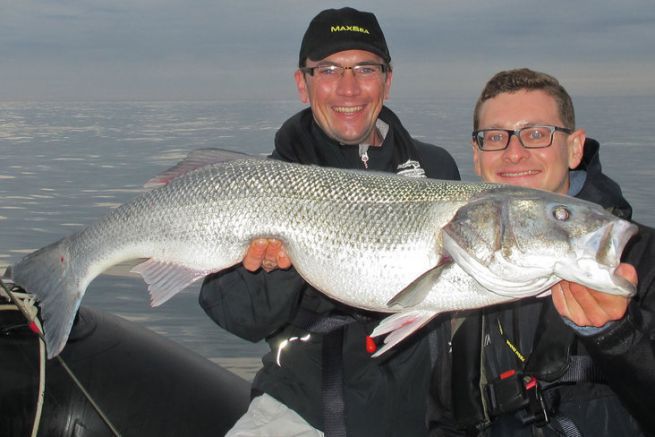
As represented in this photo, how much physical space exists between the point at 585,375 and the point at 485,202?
3.00ft

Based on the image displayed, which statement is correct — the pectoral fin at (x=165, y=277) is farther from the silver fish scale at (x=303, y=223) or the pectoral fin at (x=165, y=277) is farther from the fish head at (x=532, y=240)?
the fish head at (x=532, y=240)

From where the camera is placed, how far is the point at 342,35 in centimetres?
447

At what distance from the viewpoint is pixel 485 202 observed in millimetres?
3035

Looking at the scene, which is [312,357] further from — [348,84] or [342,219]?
[348,84]

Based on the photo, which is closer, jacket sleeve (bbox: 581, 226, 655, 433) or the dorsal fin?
jacket sleeve (bbox: 581, 226, 655, 433)

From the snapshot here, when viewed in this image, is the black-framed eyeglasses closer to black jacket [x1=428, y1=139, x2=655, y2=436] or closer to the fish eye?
black jacket [x1=428, y1=139, x2=655, y2=436]

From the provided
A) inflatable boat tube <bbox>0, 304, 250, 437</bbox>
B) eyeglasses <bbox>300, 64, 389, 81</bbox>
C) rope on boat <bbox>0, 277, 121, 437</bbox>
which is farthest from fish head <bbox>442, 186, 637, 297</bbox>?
rope on boat <bbox>0, 277, 121, 437</bbox>

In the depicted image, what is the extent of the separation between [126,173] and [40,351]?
13.8 m

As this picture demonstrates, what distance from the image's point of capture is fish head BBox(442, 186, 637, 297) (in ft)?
8.74

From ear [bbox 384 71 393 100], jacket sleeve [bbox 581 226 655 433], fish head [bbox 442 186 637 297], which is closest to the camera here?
fish head [bbox 442 186 637 297]

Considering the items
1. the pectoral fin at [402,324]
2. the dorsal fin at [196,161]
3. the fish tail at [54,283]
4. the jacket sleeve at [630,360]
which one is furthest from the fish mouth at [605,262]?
the fish tail at [54,283]

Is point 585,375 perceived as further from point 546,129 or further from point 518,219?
point 546,129

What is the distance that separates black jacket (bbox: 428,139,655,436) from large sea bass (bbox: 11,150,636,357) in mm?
357

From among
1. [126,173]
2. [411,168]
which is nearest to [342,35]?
[411,168]
